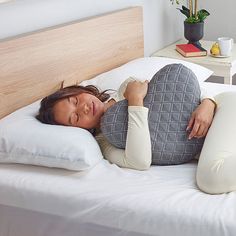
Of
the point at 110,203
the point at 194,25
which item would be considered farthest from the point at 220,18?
the point at 110,203

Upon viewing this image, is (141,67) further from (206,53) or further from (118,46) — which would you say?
(206,53)

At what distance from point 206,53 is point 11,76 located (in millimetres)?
1351

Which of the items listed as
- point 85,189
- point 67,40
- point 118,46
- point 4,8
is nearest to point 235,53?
point 118,46

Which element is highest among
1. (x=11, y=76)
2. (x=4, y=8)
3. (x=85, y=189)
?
(x=4, y=8)

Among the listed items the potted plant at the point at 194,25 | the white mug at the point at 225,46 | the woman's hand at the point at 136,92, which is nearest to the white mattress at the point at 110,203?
the woman's hand at the point at 136,92

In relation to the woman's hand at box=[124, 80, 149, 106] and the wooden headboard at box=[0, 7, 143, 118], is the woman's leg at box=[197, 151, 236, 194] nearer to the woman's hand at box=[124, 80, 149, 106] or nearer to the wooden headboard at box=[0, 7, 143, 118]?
A: the woman's hand at box=[124, 80, 149, 106]

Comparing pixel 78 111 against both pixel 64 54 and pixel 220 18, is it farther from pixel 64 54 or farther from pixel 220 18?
pixel 220 18

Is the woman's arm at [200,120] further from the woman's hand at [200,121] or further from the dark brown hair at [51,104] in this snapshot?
the dark brown hair at [51,104]

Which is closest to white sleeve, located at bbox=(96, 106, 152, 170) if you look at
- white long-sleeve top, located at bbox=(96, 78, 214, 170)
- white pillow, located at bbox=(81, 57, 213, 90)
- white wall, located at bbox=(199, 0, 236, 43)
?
white long-sleeve top, located at bbox=(96, 78, 214, 170)

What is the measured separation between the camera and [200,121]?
1469 mm

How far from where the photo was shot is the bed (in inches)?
47.0

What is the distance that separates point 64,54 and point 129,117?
622mm

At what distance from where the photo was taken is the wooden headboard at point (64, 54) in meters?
1.70

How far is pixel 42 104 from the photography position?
159 cm
